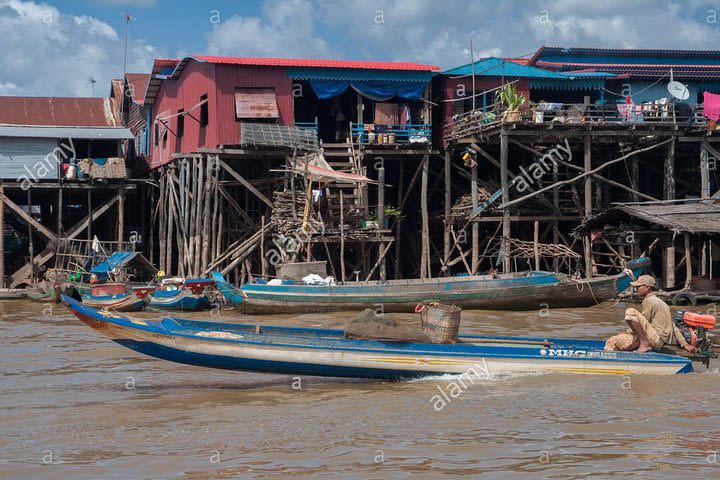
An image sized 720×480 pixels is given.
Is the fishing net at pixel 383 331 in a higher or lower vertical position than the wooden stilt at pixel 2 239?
lower

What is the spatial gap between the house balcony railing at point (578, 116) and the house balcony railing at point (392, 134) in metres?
0.90

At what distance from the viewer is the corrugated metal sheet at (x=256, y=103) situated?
25516 millimetres

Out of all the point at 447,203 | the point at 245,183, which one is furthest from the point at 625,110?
the point at 245,183

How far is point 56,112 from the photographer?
107 ft

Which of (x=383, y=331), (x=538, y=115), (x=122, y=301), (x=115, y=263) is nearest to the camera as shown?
(x=383, y=331)

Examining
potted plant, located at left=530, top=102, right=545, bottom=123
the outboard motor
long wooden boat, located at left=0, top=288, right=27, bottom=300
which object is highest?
potted plant, located at left=530, top=102, right=545, bottom=123

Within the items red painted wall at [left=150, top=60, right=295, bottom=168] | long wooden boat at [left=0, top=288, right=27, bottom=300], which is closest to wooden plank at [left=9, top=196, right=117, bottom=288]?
long wooden boat at [left=0, top=288, right=27, bottom=300]

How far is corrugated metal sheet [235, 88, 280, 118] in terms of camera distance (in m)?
25.5

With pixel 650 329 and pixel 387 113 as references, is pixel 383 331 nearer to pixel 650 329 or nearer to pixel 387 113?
pixel 650 329

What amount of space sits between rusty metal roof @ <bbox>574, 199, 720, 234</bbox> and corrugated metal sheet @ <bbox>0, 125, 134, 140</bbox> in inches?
626

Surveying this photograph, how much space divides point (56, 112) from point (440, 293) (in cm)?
1859

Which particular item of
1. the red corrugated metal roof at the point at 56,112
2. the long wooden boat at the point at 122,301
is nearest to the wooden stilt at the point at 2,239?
the red corrugated metal roof at the point at 56,112

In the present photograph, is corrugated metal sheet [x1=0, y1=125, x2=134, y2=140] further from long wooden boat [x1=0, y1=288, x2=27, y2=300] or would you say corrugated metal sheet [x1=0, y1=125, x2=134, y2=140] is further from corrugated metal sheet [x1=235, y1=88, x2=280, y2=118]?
corrugated metal sheet [x1=235, y1=88, x2=280, y2=118]

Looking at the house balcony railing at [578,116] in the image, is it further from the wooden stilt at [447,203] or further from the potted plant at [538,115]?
the wooden stilt at [447,203]
